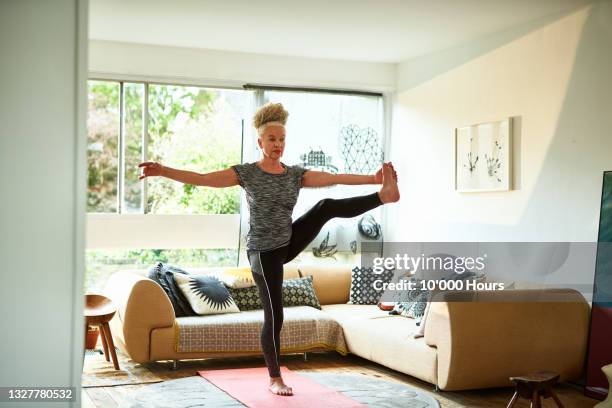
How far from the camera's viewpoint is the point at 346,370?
19.5 feet

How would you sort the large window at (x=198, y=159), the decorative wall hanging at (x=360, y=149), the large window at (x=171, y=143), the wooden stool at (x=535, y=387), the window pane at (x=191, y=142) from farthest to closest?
1. the window pane at (x=191, y=142)
2. the large window at (x=171, y=143)
3. the decorative wall hanging at (x=360, y=149)
4. the large window at (x=198, y=159)
5. the wooden stool at (x=535, y=387)

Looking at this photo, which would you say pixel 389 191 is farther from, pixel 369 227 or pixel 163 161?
pixel 163 161

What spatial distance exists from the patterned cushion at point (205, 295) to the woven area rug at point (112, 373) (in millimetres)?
590

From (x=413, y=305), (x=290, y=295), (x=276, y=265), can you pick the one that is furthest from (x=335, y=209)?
(x=290, y=295)

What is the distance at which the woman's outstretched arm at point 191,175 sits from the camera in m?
4.08

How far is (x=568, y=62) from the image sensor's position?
5582 millimetres

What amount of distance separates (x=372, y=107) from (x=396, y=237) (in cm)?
123

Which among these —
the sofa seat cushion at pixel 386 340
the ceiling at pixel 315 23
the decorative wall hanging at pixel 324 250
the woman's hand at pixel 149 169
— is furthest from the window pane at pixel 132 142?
the woman's hand at pixel 149 169

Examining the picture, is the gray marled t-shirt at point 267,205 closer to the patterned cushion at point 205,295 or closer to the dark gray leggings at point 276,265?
the dark gray leggings at point 276,265

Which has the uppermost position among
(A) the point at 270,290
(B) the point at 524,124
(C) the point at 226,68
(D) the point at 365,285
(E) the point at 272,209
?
(C) the point at 226,68

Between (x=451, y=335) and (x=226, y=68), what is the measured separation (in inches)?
134

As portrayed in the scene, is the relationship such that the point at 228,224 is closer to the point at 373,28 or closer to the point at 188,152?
the point at 188,152

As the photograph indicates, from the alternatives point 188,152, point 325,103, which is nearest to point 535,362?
point 325,103

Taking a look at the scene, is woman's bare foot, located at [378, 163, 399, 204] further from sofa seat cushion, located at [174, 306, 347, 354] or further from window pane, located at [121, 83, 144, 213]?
window pane, located at [121, 83, 144, 213]
